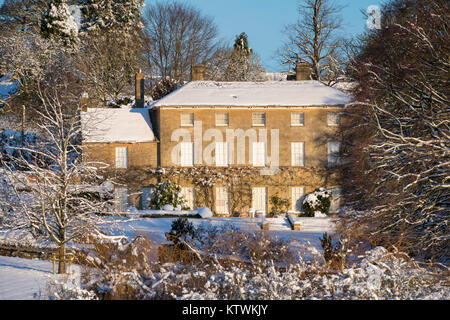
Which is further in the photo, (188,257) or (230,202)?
(230,202)

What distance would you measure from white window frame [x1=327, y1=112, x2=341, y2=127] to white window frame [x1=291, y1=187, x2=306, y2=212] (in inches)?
168

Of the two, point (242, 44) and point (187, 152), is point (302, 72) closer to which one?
point (187, 152)

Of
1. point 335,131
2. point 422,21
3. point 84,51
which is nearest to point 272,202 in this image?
point 335,131

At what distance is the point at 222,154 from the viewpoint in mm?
32062

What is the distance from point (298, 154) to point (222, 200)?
538 cm

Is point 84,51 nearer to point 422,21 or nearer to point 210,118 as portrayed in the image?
point 210,118

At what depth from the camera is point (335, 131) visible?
3225cm

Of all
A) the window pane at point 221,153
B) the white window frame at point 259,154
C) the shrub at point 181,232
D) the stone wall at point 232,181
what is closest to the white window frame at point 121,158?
the stone wall at point 232,181

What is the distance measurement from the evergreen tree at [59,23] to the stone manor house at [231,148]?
20.4 meters

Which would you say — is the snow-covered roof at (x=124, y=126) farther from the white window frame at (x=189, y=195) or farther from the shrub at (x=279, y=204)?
the shrub at (x=279, y=204)

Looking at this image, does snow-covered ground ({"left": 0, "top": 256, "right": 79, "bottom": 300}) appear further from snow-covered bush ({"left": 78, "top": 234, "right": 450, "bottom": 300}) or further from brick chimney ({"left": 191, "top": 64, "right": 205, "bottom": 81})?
brick chimney ({"left": 191, "top": 64, "right": 205, "bottom": 81})

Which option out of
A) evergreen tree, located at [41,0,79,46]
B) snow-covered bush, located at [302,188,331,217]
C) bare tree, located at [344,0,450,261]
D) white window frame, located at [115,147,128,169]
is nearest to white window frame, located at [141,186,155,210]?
white window frame, located at [115,147,128,169]

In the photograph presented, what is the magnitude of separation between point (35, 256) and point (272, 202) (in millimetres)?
15215

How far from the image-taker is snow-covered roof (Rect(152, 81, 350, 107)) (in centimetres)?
3180
